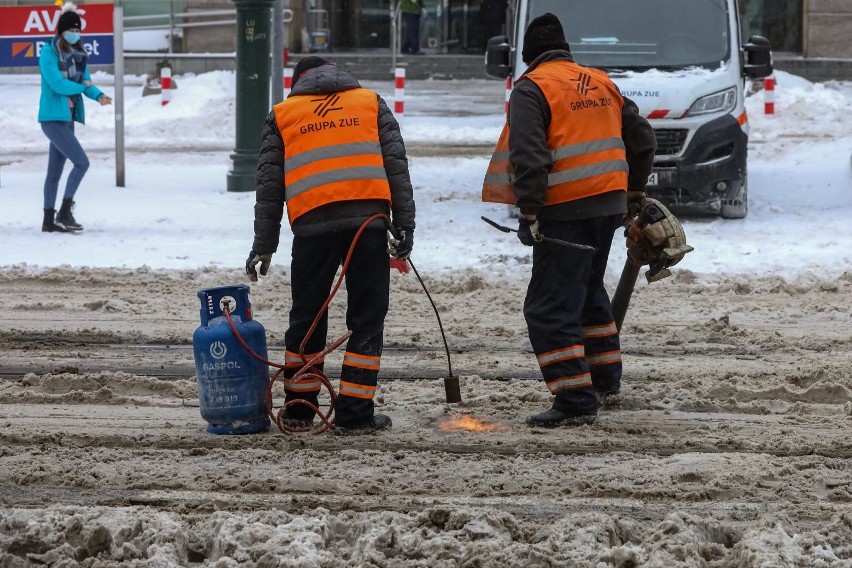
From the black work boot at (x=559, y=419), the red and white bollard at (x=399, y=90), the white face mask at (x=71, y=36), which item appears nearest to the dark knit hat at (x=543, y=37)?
the black work boot at (x=559, y=419)

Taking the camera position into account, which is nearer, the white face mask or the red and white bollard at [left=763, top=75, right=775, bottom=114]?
the white face mask

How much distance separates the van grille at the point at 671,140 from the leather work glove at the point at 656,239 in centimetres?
564

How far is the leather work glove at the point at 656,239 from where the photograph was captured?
645cm

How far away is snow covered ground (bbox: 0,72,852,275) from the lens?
1074 centimetres

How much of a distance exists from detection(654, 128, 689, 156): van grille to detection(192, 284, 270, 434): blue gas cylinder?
6900mm

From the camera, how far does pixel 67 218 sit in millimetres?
11750

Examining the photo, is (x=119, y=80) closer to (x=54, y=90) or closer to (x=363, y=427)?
(x=54, y=90)

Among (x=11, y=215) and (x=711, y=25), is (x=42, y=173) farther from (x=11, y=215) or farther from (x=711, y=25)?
(x=711, y=25)

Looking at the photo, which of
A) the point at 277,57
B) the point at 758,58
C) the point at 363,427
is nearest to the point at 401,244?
the point at 363,427

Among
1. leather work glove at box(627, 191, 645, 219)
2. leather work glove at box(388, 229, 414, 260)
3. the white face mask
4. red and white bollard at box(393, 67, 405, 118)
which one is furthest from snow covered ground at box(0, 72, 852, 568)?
red and white bollard at box(393, 67, 405, 118)

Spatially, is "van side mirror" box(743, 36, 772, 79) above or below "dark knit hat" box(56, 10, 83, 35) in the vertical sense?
below

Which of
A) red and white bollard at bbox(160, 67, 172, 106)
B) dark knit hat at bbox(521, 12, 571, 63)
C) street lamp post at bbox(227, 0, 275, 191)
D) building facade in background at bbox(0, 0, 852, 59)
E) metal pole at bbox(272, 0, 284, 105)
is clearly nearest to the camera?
dark knit hat at bbox(521, 12, 571, 63)

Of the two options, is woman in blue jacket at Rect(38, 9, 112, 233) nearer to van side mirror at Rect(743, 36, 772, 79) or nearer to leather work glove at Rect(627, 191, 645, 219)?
van side mirror at Rect(743, 36, 772, 79)

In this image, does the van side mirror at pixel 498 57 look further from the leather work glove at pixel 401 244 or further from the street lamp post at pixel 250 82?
the leather work glove at pixel 401 244
